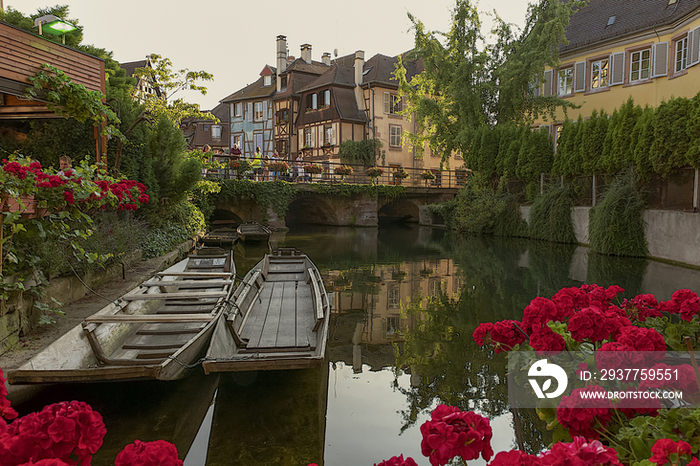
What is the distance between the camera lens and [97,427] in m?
1.72

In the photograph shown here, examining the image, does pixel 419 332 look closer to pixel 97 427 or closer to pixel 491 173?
pixel 97 427

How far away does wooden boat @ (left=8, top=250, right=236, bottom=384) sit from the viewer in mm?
3795

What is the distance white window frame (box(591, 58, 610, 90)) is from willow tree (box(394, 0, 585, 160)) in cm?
143

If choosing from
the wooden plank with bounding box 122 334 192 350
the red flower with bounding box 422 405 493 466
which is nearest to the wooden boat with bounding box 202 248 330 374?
the wooden plank with bounding box 122 334 192 350

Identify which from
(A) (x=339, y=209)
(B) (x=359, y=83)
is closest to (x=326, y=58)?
(B) (x=359, y=83)

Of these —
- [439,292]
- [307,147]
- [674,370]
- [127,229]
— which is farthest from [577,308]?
[307,147]

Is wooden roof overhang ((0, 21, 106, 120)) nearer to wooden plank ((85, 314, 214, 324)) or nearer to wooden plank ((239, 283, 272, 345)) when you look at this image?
wooden plank ((85, 314, 214, 324))

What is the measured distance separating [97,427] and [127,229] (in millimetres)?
8547

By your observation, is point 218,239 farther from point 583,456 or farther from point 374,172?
point 583,456

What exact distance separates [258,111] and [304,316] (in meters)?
36.4

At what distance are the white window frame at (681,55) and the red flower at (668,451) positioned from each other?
19984 mm

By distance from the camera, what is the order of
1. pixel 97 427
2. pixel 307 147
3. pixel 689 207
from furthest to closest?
pixel 307 147
pixel 689 207
pixel 97 427

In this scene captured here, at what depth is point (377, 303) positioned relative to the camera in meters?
9.02

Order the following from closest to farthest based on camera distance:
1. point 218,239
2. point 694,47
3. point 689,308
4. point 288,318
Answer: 1. point 689,308
2. point 288,318
3. point 694,47
4. point 218,239
